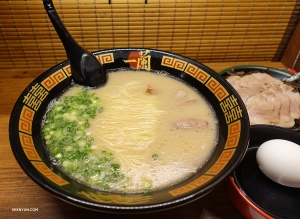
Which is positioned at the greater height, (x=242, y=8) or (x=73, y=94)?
(x=242, y=8)

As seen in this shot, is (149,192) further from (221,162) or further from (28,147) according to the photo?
(28,147)

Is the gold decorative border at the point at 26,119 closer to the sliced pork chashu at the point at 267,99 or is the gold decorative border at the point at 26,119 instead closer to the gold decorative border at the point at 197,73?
the gold decorative border at the point at 197,73

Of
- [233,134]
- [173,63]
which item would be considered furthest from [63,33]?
[233,134]

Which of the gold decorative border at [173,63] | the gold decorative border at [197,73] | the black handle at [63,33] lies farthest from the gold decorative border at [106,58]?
the gold decorative border at [197,73]

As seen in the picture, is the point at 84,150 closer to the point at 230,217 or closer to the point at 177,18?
the point at 230,217

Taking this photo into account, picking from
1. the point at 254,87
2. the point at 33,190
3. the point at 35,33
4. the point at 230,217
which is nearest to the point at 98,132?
the point at 33,190

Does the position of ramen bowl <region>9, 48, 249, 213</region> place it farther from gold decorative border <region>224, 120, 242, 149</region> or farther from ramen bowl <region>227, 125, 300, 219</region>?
ramen bowl <region>227, 125, 300, 219</region>

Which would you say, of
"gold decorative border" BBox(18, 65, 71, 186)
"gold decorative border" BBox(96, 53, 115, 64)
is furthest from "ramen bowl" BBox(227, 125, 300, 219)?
"gold decorative border" BBox(96, 53, 115, 64)
